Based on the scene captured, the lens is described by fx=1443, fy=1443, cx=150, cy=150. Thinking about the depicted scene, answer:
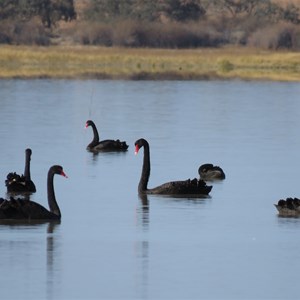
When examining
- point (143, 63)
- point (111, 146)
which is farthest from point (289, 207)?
point (143, 63)

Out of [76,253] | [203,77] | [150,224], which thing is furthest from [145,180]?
[203,77]

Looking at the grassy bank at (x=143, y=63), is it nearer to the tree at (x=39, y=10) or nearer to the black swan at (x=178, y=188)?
the tree at (x=39, y=10)

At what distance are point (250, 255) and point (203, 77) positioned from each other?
34630 millimetres

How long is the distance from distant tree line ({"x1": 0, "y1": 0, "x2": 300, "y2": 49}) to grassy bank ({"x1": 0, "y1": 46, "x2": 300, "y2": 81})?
14.2ft

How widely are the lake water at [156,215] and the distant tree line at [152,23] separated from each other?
1289 inches

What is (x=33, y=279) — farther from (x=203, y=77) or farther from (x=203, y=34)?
(x=203, y=34)

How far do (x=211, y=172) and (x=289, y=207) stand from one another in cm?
308

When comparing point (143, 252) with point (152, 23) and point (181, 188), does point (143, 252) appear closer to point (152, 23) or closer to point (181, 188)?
point (181, 188)

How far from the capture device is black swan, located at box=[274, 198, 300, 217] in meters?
14.3

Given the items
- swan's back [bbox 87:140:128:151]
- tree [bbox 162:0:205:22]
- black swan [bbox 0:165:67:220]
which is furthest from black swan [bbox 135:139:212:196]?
tree [bbox 162:0:205:22]

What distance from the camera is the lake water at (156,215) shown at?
1088cm

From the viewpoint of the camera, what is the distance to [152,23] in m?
66.6

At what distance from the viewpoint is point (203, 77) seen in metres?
46.6

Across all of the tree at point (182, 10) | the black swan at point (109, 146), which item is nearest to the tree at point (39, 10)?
the tree at point (182, 10)
